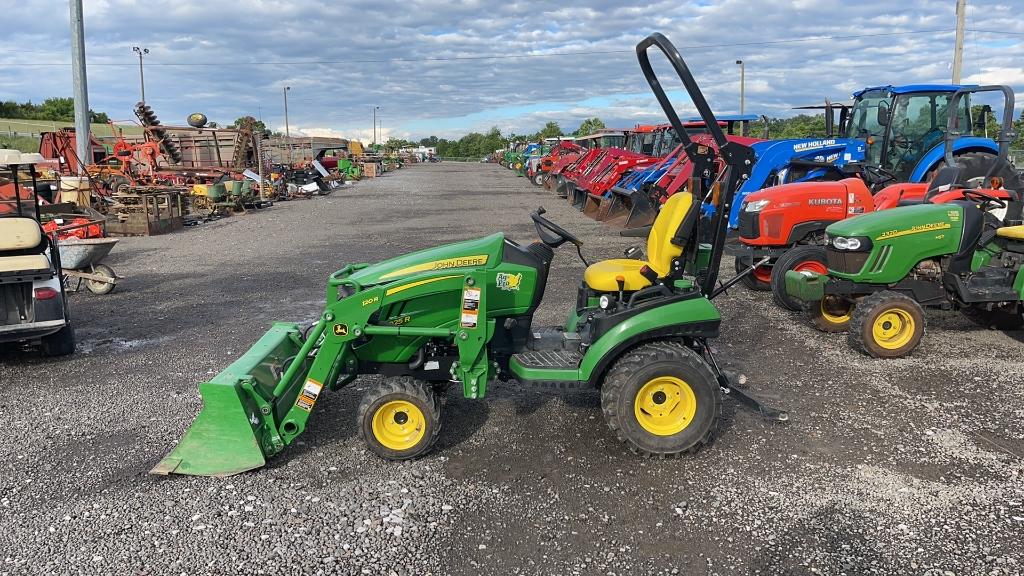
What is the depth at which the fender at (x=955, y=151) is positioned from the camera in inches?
440

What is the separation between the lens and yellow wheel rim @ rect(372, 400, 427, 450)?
4.04 metres

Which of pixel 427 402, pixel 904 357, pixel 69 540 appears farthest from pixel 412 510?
pixel 904 357

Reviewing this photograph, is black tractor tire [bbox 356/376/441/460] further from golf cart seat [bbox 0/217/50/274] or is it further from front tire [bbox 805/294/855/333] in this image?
front tire [bbox 805/294/855/333]

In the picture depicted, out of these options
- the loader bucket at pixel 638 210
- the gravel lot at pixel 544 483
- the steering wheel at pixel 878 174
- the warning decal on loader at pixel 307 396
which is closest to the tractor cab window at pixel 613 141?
the loader bucket at pixel 638 210

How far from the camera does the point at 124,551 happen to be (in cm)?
320

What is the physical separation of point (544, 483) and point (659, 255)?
157 cm

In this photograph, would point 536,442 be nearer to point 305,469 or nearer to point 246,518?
point 305,469

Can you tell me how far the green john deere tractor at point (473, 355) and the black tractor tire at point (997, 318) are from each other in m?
3.81

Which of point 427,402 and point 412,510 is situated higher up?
point 427,402

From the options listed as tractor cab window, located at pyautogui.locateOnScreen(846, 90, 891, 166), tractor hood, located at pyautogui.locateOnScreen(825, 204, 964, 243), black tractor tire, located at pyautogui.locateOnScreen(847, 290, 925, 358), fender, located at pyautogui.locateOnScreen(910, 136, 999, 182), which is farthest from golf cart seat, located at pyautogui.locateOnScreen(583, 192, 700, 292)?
tractor cab window, located at pyautogui.locateOnScreen(846, 90, 891, 166)

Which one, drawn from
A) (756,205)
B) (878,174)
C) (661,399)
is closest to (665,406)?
(661,399)

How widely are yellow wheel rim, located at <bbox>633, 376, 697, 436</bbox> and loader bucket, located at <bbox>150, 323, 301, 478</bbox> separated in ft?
6.51

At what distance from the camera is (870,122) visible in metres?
12.2

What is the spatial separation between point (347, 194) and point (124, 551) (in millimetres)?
24952
